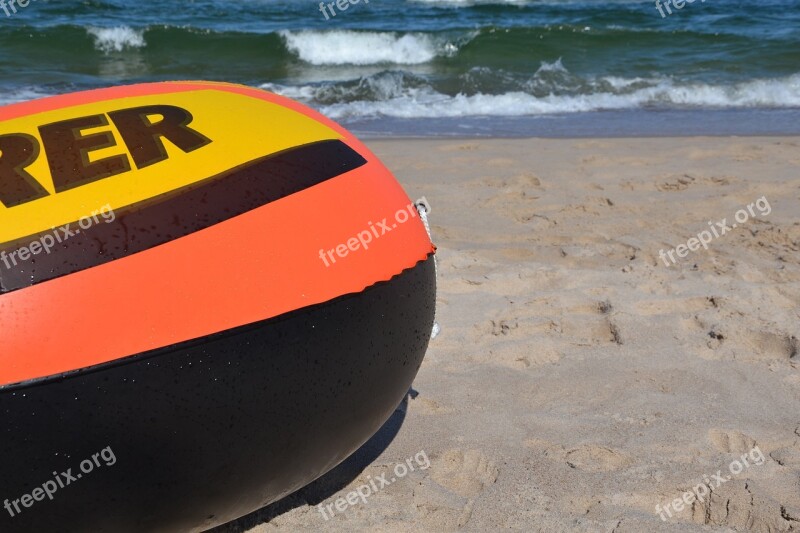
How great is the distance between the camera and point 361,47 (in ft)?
46.6

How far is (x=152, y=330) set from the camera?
1858mm

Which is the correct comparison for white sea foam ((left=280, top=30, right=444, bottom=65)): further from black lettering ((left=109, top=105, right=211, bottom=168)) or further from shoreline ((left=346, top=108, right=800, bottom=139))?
black lettering ((left=109, top=105, right=211, bottom=168))

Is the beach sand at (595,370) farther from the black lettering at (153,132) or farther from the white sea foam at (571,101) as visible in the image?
the white sea foam at (571,101)

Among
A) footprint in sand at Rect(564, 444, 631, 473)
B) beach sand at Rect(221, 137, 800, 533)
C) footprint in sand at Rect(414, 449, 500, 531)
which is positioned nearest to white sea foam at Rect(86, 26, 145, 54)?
beach sand at Rect(221, 137, 800, 533)

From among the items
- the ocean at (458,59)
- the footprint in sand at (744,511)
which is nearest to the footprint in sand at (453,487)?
the footprint in sand at (744,511)

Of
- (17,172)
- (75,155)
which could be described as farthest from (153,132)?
(17,172)

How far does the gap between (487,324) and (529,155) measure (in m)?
3.08

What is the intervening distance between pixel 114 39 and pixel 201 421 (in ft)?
42.3

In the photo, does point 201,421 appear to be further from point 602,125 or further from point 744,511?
point 602,125

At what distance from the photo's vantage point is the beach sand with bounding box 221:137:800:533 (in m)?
2.56

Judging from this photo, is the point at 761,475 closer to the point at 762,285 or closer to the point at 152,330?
the point at 762,285

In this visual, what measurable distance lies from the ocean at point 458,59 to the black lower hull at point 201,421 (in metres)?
5.86

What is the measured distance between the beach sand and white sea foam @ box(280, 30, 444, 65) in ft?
26.3

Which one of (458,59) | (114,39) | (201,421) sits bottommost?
Result: (458,59)
